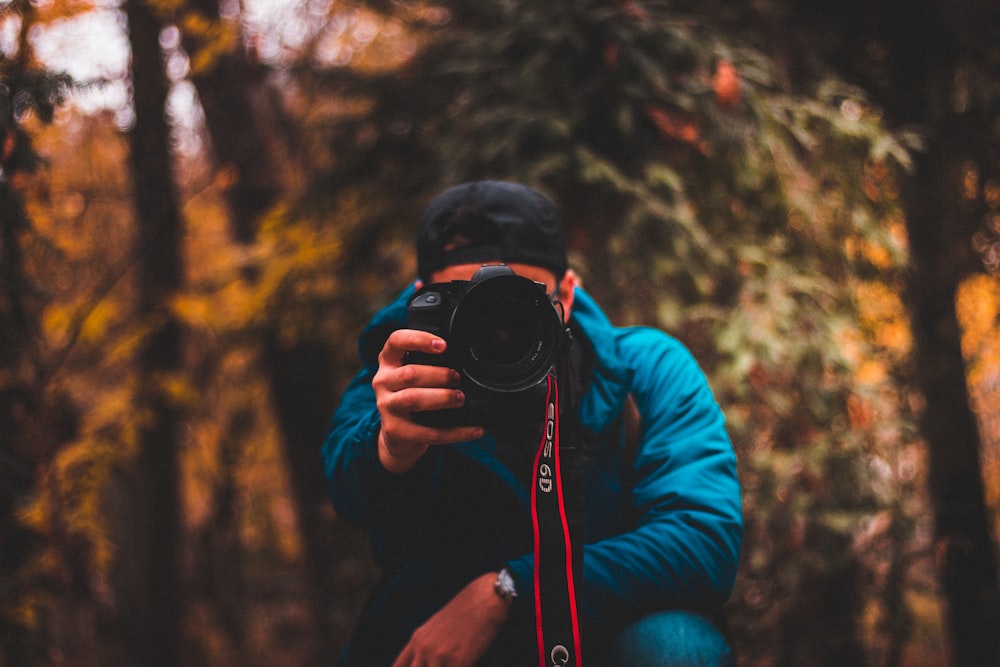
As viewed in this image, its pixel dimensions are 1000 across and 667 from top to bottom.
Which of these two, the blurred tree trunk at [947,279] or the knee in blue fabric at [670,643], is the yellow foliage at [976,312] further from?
the knee in blue fabric at [670,643]

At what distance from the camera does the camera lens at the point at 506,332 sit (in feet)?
3.89

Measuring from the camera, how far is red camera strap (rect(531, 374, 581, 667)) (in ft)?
3.99

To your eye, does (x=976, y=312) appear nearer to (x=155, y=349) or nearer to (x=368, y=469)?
(x=368, y=469)

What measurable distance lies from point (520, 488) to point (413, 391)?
1.21 feet

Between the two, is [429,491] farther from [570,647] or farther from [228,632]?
[228,632]

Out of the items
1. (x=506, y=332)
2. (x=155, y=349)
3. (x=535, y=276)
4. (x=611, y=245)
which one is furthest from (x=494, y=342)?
(x=155, y=349)

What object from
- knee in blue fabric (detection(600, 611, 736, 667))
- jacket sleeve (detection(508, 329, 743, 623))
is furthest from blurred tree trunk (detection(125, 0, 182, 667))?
knee in blue fabric (detection(600, 611, 736, 667))

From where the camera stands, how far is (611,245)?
2.30 m

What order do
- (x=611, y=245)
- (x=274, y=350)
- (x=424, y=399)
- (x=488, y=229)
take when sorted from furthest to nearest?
1. (x=274, y=350)
2. (x=611, y=245)
3. (x=488, y=229)
4. (x=424, y=399)

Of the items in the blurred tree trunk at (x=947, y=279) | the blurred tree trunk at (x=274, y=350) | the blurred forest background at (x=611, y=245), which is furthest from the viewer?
the blurred tree trunk at (x=274, y=350)

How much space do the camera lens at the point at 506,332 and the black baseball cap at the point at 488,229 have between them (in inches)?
10.8

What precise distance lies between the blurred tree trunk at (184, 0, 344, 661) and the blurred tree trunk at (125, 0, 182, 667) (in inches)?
16.3

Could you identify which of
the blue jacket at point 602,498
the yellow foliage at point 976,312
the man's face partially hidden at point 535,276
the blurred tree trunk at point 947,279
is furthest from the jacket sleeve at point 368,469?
the yellow foliage at point 976,312

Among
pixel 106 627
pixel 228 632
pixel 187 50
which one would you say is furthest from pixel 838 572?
pixel 106 627
